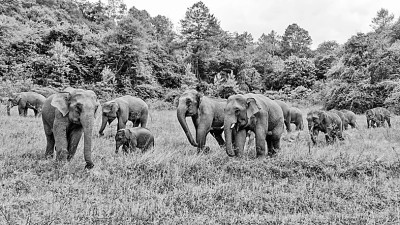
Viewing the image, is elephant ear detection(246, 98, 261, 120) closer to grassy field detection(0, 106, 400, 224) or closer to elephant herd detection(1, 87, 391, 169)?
elephant herd detection(1, 87, 391, 169)

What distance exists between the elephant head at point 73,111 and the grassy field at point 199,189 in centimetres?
82

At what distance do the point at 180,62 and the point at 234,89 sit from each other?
11.0 meters

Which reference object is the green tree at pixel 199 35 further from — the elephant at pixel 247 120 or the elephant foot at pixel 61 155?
the elephant foot at pixel 61 155

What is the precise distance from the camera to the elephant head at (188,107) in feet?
34.7

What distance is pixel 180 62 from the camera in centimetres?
5328

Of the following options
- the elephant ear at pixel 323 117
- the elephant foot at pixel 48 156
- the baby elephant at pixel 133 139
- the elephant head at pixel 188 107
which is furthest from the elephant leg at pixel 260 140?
the elephant foot at pixel 48 156

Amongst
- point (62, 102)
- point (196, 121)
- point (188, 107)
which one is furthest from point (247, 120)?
point (62, 102)

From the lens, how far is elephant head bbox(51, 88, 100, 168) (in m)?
7.76

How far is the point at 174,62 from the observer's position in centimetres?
5297

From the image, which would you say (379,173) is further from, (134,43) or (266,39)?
(266,39)

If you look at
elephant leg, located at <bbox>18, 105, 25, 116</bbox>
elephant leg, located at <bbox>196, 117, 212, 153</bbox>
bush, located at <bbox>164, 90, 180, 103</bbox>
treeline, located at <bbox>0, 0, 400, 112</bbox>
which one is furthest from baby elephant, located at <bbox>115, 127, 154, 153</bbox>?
bush, located at <bbox>164, 90, 180, 103</bbox>

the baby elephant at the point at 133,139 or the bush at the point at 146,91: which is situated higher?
the bush at the point at 146,91

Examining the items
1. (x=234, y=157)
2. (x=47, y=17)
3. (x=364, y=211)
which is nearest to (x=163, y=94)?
(x=47, y=17)

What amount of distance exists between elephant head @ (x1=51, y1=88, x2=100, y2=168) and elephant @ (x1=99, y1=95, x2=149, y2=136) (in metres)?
5.77
